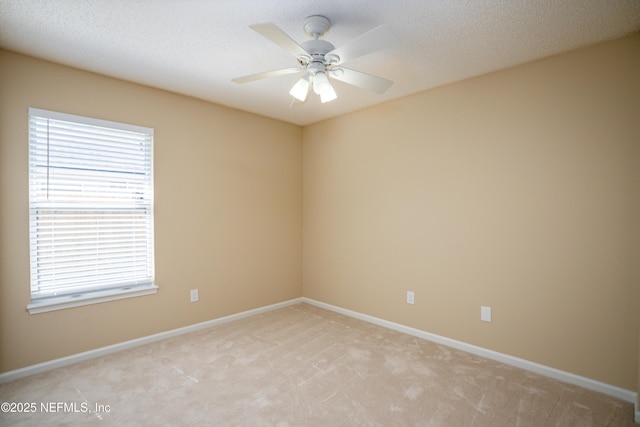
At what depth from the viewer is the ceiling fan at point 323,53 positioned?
1.70 meters

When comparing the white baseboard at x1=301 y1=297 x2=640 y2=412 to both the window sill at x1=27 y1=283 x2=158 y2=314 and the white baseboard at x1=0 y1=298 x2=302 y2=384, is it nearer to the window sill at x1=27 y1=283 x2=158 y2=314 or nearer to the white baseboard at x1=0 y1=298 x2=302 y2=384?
the white baseboard at x1=0 y1=298 x2=302 y2=384

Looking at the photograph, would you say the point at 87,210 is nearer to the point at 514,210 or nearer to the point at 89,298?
the point at 89,298

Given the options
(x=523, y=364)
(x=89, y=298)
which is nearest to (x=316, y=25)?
(x=89, y=298)

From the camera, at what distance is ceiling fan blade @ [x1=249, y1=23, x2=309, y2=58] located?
5.23ft

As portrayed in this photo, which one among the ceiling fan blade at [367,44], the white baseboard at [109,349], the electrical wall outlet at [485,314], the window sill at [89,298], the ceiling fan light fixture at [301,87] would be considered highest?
the ceiling fan blade at [367,44]

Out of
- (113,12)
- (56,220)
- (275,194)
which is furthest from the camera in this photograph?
(275,194)

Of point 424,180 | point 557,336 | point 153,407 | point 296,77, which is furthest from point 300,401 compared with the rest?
point 296,77

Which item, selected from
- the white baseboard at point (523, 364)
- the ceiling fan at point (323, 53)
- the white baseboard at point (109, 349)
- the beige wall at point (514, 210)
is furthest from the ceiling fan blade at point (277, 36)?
the white baseboard at point (109, 349)

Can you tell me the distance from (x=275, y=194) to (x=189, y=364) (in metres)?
2.22

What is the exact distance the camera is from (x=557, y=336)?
2451 millimetres

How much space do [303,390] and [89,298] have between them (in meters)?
1.99

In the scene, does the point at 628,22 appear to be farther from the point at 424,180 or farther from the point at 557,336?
the point at 557,336

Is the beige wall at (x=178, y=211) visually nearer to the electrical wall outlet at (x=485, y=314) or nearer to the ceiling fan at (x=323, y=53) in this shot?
the ceiling fan at (x=323, y=53)

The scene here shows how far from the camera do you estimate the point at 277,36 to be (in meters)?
1.70
